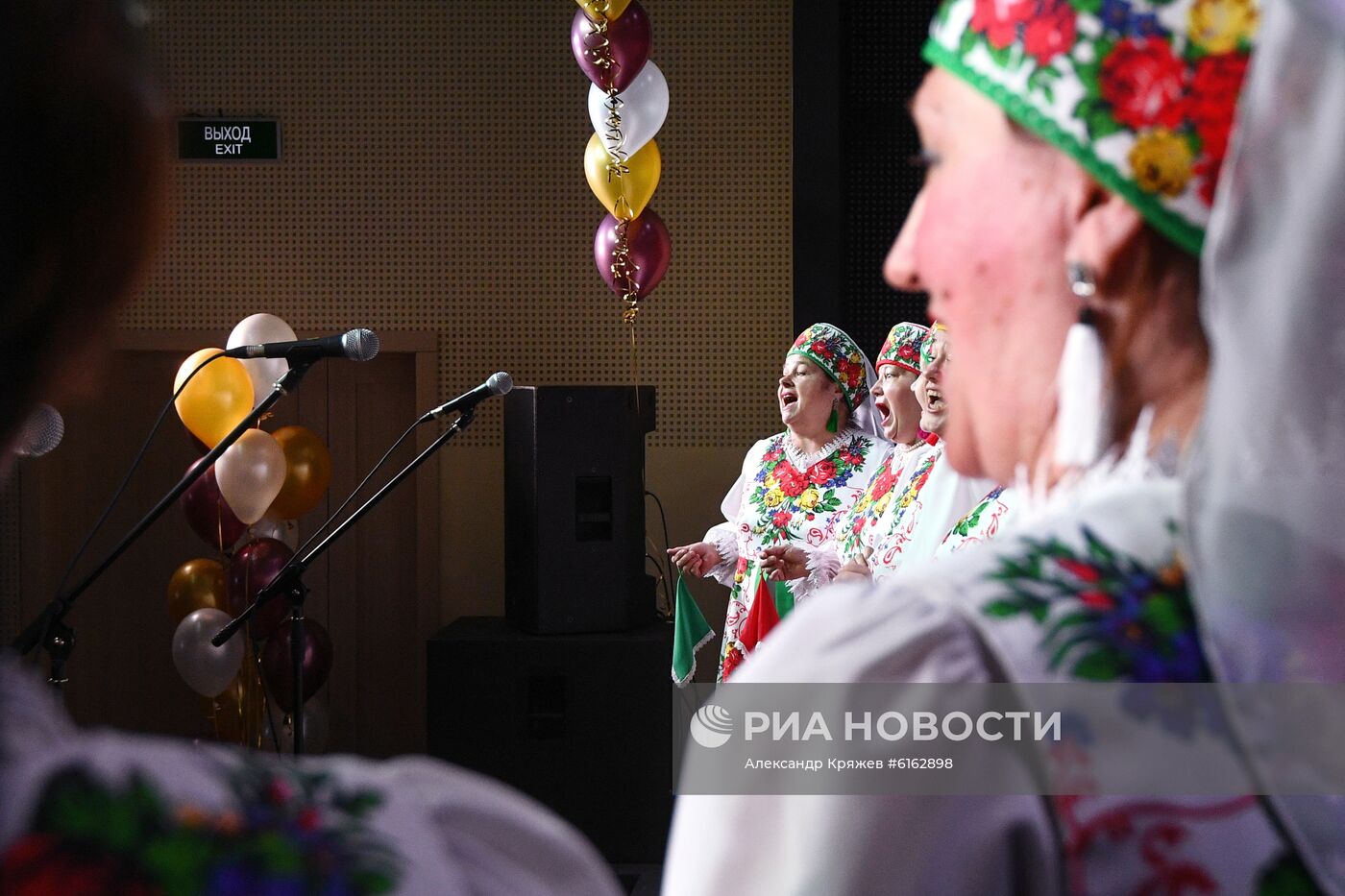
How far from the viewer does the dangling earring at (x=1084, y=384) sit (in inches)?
22.2

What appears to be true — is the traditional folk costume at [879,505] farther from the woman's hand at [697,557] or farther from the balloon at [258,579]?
the balloon at [258,579]

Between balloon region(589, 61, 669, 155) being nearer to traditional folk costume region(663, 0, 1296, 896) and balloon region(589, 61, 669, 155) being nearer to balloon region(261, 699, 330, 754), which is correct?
balloon region(261, 699, 330, 754)

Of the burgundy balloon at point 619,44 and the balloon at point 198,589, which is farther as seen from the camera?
the balloon at point 198,589

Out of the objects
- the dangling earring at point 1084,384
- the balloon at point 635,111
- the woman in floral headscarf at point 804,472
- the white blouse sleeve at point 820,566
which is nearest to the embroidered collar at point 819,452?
the woman in floral headscarf at point 804,472

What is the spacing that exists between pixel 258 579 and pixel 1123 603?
354 cm

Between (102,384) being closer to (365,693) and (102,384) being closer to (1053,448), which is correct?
(1053,448)

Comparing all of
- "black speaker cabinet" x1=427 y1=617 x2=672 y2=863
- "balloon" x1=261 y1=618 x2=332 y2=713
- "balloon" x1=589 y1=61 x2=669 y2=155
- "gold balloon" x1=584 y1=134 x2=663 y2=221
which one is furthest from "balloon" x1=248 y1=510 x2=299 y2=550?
"balloon" x1=589 y1=61 x2=669 y2=155

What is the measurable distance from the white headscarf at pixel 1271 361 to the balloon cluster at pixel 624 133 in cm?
336

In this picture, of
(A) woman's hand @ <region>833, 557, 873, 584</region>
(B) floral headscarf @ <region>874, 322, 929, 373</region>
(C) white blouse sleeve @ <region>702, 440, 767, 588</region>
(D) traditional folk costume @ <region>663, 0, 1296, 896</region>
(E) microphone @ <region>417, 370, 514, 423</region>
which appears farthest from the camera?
(C) white blouse sleeve @ <region>702, 440, 767, 588</region>

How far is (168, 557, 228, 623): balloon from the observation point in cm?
395

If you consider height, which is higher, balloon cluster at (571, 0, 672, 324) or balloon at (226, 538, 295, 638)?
balloon cluster at (571, 0, 672, 324)

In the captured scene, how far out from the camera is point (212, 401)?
11.6ft

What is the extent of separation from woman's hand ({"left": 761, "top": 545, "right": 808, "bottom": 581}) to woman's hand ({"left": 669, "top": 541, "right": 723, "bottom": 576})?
0.45 m

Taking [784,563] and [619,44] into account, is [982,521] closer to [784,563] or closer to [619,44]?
[784,563]
